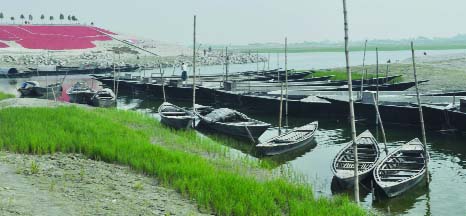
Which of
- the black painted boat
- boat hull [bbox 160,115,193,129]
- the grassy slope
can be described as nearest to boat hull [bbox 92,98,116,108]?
the grassy slope

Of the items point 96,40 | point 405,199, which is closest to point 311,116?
point 405,199

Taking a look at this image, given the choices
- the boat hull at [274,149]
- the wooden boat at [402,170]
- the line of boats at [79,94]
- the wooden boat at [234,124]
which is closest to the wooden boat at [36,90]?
the line of boats at [79,94]

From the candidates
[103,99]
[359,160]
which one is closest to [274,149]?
[359,160]

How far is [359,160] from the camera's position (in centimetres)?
2120

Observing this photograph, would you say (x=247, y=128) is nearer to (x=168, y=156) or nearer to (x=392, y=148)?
(x=392, y=148)

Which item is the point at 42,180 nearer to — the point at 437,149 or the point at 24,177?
the point at 24,177

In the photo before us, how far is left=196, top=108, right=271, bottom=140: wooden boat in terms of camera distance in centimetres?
2847

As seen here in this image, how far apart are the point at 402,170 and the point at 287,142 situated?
681 centimetres

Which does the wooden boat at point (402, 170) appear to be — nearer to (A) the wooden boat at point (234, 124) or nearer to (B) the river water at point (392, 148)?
(B) the river water at point (392, 148)

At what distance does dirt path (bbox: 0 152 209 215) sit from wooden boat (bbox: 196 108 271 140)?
477 inches

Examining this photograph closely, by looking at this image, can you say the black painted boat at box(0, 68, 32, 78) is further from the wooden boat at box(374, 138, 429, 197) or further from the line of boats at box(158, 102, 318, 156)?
the wooden boat at box(374, 138, 429, 197)

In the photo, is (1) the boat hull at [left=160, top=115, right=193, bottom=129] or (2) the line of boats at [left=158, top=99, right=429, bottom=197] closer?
(2) the line of boats at [left=158, top=99, right=429, bottom=197]

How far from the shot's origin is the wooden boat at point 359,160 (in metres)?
18.0

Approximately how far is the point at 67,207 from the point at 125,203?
1.44 metres
